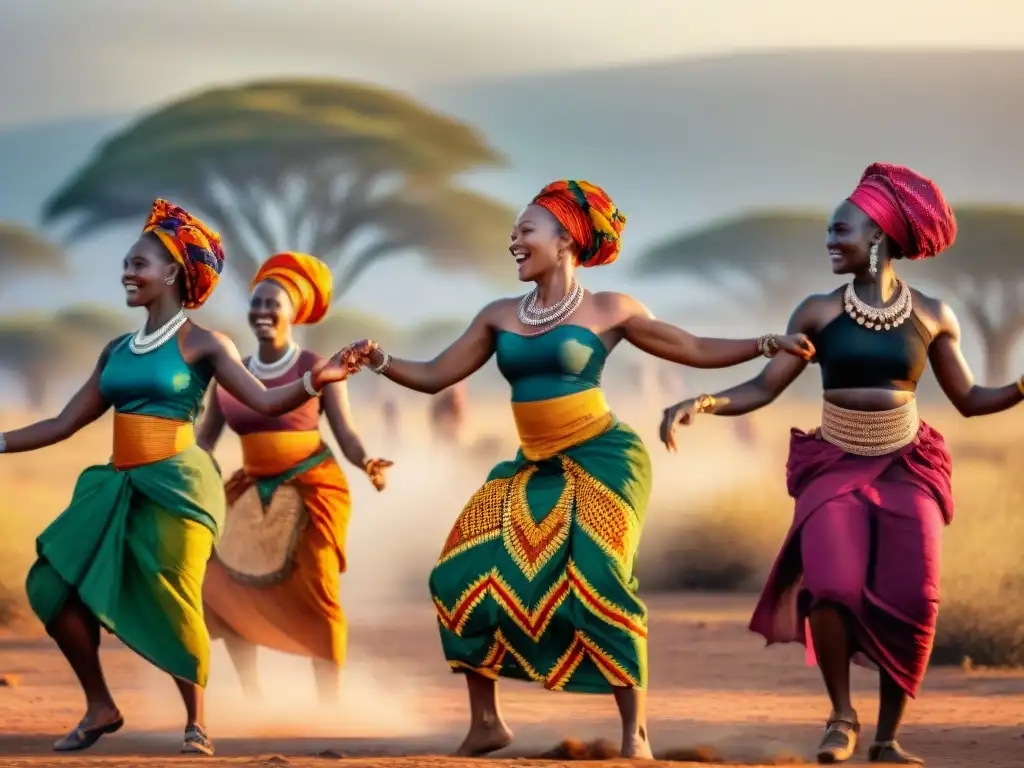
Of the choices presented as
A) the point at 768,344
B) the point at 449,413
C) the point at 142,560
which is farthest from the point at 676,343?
the point at 449,413

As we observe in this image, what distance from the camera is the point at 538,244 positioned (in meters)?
8.62

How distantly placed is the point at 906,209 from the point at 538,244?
4.85 ft

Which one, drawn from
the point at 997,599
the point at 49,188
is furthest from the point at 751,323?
the point at 997,599

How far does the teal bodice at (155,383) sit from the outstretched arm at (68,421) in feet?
0.39

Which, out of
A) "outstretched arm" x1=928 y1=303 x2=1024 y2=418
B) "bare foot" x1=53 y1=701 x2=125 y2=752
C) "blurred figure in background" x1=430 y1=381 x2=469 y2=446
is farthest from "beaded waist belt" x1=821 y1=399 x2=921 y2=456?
"blurred figure in background" x1=430 y1=381 x2=469 y2=446

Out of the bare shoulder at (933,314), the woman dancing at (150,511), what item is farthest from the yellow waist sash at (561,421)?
the bare shoulder at (933,314)

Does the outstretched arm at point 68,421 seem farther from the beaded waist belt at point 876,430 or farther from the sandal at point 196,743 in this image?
the beaded waist belt at point 876,430

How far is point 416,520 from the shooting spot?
816 inches

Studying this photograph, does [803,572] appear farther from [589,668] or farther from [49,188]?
[49,188]

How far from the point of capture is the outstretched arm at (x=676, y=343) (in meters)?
8.43

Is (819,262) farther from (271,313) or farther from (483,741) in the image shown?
(483,741)

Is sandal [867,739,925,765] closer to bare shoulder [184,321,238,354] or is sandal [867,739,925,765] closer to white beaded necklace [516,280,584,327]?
white beaded necklace [516,280,584,327]

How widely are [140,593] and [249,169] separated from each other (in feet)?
57.4

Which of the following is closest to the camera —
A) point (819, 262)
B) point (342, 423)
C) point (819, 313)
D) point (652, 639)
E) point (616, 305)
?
point (616, 305)
